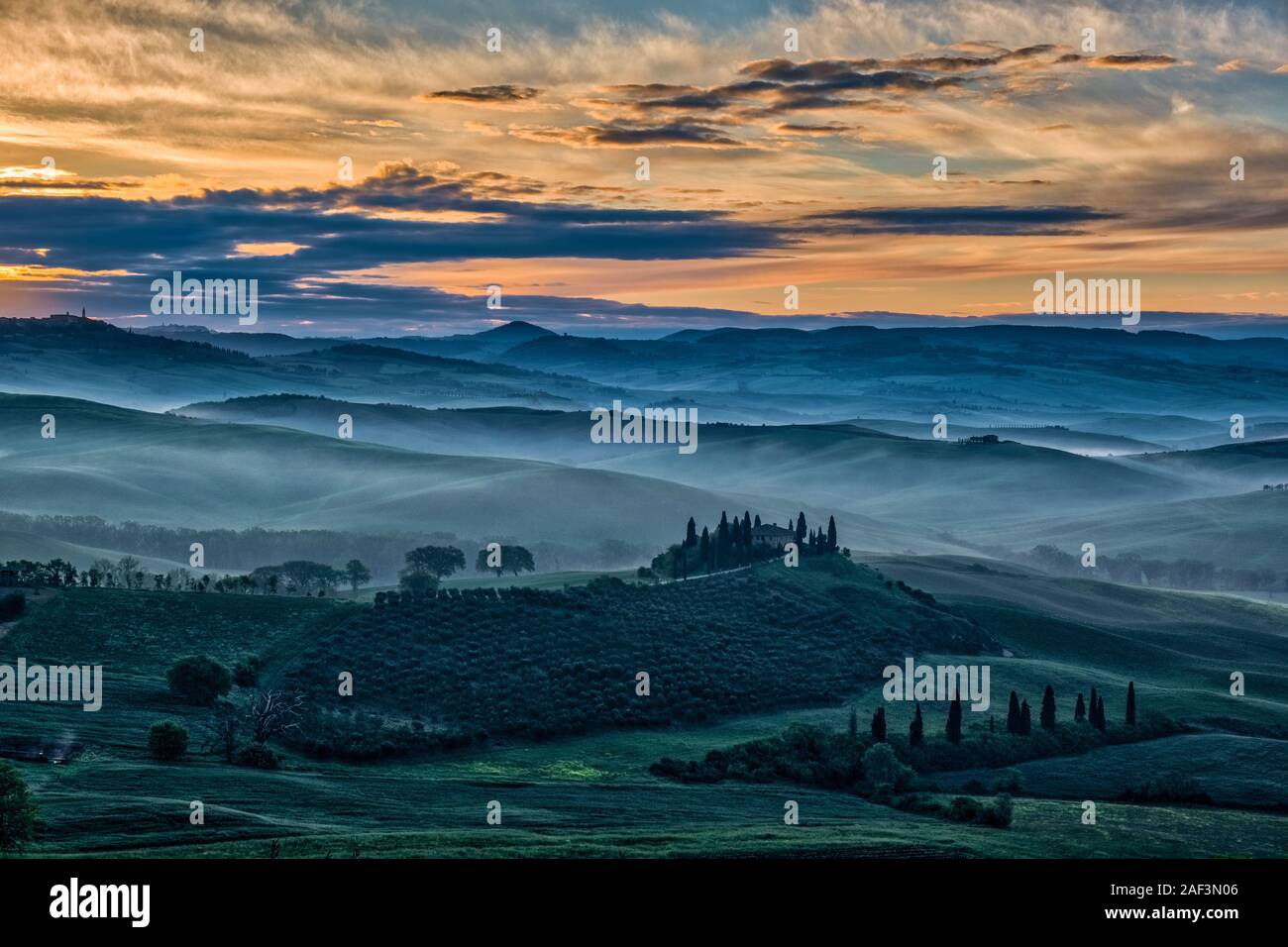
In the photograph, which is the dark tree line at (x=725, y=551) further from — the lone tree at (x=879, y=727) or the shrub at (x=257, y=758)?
the shrub at (x=257, y=758)

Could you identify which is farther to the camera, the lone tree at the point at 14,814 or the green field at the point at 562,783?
the green field at the point at 562,783

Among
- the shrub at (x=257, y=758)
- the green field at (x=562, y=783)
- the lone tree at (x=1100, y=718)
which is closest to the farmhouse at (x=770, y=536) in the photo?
the green field at (x=562, y=783)

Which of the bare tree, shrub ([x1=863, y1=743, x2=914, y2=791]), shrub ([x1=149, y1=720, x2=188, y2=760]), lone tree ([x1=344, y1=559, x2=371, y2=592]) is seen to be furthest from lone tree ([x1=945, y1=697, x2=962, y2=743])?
lone tree ([x1=344, y1=559, x2=371, y2=592])

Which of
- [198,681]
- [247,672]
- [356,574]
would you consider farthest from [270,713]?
[356,574]

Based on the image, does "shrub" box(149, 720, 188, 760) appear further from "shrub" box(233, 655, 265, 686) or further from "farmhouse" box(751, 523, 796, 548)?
"farmhouse" box(751, 523, 796, 548)

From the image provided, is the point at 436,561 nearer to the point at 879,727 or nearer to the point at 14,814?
the point at 879,727

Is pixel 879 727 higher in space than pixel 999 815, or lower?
higher

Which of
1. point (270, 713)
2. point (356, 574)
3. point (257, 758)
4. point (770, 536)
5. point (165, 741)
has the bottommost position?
point (257, 758)
